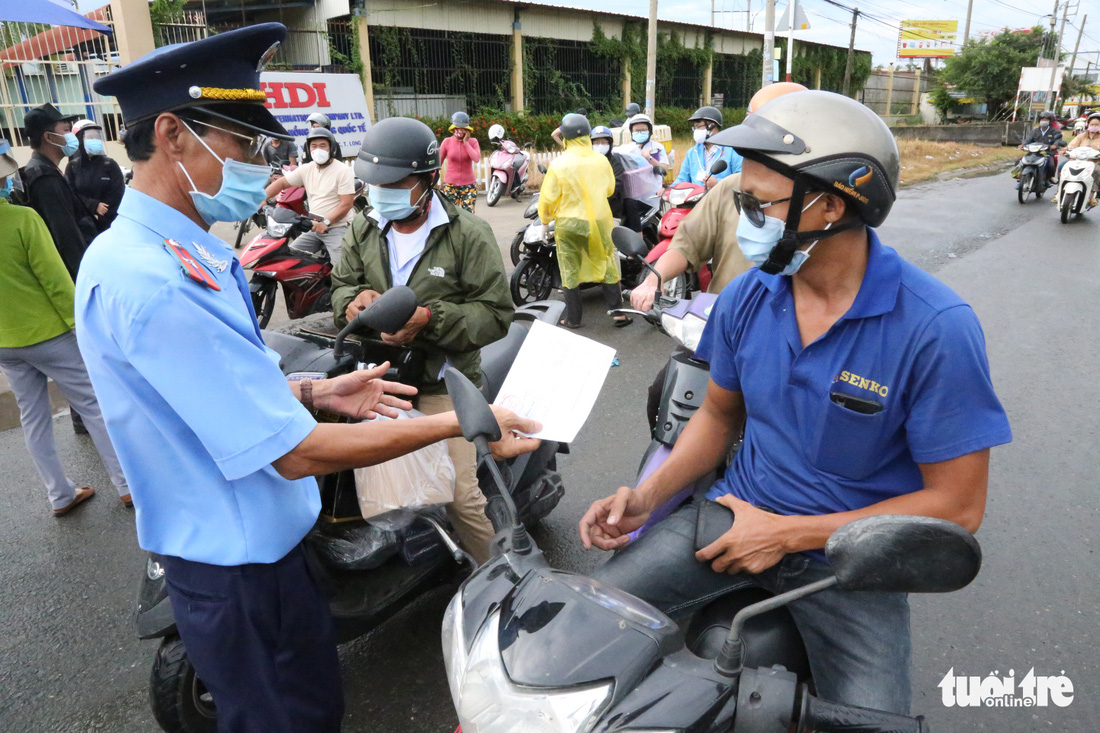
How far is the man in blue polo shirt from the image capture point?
1609 mm

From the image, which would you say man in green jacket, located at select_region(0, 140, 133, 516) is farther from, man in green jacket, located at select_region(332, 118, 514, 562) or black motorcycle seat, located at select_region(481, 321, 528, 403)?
black motorcycle seat, located at select_region(481, 321, 528, 403)

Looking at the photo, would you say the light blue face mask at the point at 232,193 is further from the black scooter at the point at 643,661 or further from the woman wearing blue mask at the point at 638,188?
the woman wearing blue mask at the point at 638,188

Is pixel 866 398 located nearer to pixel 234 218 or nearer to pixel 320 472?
pixel 320 472

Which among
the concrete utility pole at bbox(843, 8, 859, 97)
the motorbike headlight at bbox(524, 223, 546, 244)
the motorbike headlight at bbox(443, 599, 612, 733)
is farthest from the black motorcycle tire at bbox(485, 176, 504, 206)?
the concrete utility pole at bbox(843, 8, 859, 97)

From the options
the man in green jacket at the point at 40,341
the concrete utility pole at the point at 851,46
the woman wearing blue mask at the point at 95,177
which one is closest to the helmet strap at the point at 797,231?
the man in green jacket at the point at 40,341

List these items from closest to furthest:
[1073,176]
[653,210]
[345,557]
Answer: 1. [345,557]
2. [653,210]
3. [1073,176]

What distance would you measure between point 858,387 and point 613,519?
680 mm

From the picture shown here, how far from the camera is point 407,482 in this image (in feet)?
8.27

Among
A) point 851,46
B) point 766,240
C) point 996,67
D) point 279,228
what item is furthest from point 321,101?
point 996,67

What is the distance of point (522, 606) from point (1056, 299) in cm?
822

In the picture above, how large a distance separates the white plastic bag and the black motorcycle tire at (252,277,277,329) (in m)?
4.38

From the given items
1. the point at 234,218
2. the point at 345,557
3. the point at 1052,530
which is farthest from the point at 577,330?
the point at 234,218

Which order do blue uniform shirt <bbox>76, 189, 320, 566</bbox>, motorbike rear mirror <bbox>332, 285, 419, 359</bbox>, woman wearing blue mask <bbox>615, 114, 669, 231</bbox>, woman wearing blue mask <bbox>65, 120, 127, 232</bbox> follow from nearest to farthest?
blue uniform shirt <bbox>76, 189, 320, 566</bbox> → motorbike rear mirror <bbox>332, 285, 419, 359</bbox> → woman wearing blue mask <bbox>65, 120, 127, 232</bbox> → woman wearing blue mask <bbox>615, 114, 669, 231</bbox>

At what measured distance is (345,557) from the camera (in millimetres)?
2473
